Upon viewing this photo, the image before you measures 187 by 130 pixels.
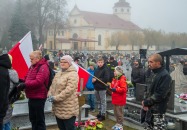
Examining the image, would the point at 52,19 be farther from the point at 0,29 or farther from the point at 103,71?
the point at 103,71

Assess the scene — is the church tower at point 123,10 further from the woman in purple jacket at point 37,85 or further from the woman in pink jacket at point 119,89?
the woman in purple jacket at point 37,85

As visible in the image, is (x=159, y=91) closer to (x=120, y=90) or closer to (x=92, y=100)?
(x=120, y=90)

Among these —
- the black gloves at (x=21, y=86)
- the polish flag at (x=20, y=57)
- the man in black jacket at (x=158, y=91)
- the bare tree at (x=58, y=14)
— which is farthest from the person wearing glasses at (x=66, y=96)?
the bare tree at (x=58, y=14)

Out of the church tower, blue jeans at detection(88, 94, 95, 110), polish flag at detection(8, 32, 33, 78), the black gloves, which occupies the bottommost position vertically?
blue jeans at detection(88, 94, 95, 110)

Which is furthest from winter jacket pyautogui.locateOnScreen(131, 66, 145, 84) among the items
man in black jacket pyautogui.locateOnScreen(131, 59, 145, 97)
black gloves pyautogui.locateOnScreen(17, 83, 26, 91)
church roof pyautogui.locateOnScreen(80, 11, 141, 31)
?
church roof pyautogui.locateOnScreen(80, 11, 141, 31)

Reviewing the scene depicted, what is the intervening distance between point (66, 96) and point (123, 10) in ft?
→ 312

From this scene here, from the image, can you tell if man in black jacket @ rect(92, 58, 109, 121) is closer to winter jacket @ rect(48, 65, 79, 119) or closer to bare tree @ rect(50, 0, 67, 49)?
winter jacket @ rect(48, 65, 79, 119)

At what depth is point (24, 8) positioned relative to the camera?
47.1 m

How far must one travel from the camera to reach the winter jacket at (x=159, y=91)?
4168 mm

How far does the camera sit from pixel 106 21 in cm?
8619

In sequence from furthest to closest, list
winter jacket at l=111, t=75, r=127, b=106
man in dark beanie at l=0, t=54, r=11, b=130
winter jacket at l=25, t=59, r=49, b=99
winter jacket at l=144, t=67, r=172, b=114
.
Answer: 1. winter jacket at l=111, t=75, r=127, b=106
2. winter jacket at l=25, t=59, r=49, b=99
3. winter jacket at l=144, t=67, r=172, b=114
4. man in dark beanie at l=0, t=54, r=11, b=130

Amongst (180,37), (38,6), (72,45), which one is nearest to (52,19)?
(38,6)

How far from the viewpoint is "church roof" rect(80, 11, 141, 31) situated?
81625mm

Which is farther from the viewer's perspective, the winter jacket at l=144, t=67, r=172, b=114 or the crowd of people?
the winter jacket at l=144, t=67, r=172, b=114
